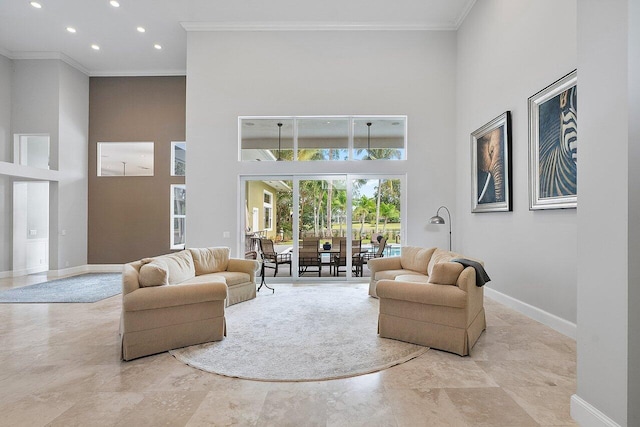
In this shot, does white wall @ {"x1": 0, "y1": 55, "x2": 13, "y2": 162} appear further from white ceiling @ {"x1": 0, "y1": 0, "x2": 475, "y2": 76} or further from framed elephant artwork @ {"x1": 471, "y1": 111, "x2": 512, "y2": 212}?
framed elephant artwork @ {"x1": 471, "y1": 111, "x2": 512, "y2": 212}

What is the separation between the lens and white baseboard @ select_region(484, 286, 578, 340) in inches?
139

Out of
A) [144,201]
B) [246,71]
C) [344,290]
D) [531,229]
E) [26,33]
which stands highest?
[26,33]

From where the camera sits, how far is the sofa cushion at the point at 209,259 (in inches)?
196

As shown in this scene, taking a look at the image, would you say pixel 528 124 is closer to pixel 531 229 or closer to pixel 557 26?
pixel 557 26

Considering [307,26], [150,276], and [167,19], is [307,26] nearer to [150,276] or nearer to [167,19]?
[167,19]

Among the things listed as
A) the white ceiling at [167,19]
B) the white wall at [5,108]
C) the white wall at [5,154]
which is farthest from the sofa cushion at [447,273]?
the white wall at [5,108]

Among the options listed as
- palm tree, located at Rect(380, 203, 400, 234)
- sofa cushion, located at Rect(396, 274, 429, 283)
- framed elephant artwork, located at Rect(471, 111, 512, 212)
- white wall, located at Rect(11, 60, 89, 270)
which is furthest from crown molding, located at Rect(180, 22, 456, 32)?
sofa cushion, located at Rect(396, 274, 429, 283)

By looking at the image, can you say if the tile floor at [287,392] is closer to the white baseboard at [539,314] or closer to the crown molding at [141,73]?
the white baseboard at [539,314]

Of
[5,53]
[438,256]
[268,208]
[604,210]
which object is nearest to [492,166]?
[438,256]

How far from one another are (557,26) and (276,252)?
568 cm

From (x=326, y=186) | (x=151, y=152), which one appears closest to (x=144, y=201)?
(x=151, y=152)

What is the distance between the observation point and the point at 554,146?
12.1 feet

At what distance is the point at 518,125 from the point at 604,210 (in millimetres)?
3157

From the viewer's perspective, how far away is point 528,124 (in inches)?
165
